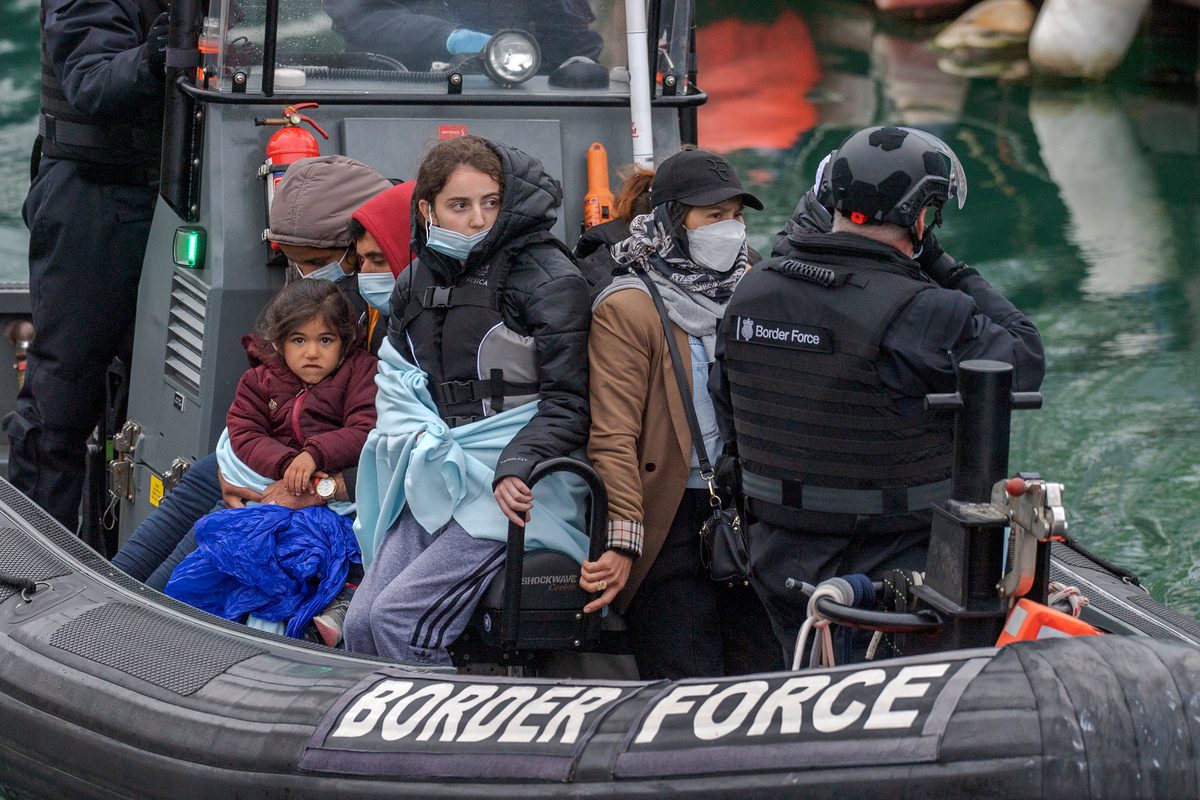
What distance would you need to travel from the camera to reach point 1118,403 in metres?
7.64

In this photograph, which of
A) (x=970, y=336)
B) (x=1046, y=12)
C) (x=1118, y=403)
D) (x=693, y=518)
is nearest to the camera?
(x=970, y=336)

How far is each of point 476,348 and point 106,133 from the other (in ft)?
6.36

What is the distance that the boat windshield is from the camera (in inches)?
171

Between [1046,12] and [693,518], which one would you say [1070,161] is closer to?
[1046,12]

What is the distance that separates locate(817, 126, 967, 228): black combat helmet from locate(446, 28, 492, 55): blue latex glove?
1755mm

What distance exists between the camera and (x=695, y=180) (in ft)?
11.4

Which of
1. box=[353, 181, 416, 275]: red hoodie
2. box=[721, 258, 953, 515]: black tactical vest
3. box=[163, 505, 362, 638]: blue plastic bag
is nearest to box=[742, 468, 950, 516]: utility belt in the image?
box=[721, 258, 953, 515]: black tactical vest

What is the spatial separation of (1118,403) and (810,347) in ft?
16.5

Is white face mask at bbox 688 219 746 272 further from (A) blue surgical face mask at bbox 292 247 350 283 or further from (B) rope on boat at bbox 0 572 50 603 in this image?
(B) rope on boat at bbox 0 572 50 603

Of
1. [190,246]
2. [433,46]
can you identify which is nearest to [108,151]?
[190,246]

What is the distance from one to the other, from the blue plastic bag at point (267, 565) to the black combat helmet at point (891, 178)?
138 centimetres

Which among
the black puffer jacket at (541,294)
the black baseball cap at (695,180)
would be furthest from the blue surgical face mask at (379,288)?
the black baseball cap at (695,180)

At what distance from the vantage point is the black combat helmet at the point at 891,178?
3.00 meters

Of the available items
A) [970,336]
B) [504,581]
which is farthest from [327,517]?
[970,336]
